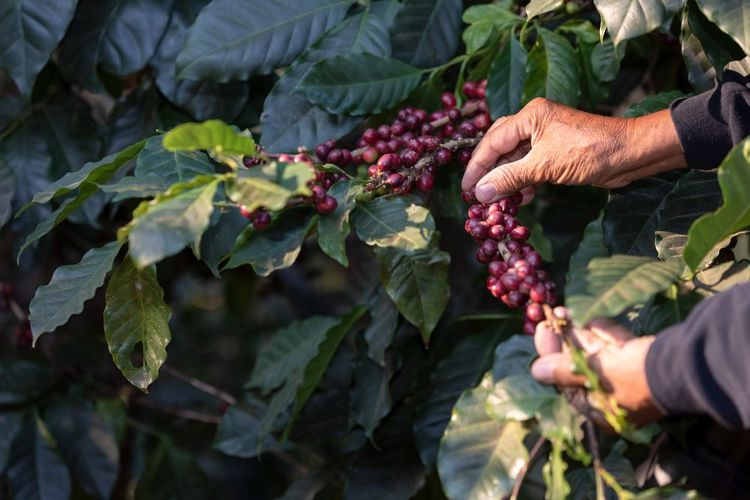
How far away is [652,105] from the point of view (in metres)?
1.37

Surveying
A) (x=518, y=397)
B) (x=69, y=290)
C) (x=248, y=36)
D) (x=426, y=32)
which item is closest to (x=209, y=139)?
(x=69, y=290)

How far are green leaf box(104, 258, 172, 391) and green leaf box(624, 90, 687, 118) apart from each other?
0.73 m

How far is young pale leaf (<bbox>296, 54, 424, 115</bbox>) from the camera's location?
4.59ft

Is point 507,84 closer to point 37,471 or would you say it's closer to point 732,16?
point 732,16

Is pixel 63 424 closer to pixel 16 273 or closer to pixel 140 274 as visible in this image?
pixel 140 274

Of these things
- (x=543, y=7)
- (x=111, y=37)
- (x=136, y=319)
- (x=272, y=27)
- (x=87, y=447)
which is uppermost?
(x=543, y=7)

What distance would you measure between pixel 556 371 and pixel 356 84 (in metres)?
0.65

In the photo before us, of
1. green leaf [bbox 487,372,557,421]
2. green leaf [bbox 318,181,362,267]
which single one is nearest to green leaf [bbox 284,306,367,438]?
green leaf [bbox 318,181,362,267]

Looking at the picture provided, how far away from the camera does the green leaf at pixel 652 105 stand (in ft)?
4.45

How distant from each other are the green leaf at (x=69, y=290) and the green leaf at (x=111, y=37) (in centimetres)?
57

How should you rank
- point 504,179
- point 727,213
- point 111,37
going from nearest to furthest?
point 727,213
point 504,179
point 111,37

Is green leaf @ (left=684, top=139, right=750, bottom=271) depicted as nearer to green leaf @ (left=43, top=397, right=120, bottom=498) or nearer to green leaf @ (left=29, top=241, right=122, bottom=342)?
green leaf @ (left=29, top=241, right=122, bottom=342)

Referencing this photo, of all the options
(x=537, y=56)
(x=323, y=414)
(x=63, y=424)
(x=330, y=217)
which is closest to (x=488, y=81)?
(x=537, y=56)

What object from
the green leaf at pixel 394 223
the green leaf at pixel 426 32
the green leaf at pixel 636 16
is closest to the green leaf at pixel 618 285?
the green leaf at pixel 394 223
